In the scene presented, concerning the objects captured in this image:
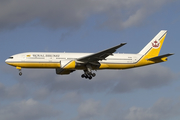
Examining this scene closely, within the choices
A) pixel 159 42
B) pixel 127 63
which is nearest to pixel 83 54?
pixel 127 63

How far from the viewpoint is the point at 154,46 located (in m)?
77.0

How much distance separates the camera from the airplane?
6856 cm

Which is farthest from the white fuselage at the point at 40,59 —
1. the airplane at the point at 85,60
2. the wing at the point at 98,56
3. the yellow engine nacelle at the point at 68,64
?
the wing at the point at 98,56

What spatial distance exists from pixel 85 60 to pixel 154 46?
1533 centimetres

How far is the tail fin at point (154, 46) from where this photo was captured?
75.6 m

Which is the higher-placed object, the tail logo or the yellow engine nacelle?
the tail logo

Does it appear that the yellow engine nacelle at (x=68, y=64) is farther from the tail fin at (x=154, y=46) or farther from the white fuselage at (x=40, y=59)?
the tail fin at (x=154, y=46)

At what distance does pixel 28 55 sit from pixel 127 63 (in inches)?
690

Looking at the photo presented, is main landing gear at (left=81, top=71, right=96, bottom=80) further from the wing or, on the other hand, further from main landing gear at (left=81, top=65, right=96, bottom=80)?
the wing

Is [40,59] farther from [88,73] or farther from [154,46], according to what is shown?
[154,46]

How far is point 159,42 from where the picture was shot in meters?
78.1

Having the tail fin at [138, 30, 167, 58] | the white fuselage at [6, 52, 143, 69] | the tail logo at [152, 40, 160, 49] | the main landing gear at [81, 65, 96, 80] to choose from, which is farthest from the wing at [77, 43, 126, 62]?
the tail logo at [152, 40, 160, 49]

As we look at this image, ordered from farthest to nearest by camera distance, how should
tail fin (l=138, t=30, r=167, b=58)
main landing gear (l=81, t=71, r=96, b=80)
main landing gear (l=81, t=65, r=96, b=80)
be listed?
tail fin (l=138, t=30, r=167, b=58), main landing gear (l=81, t=71, r=96, b=80), main landing gear (l=81, t=65, r=96, b=80)

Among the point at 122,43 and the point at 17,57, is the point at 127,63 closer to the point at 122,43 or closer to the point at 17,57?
the point at 122,43
